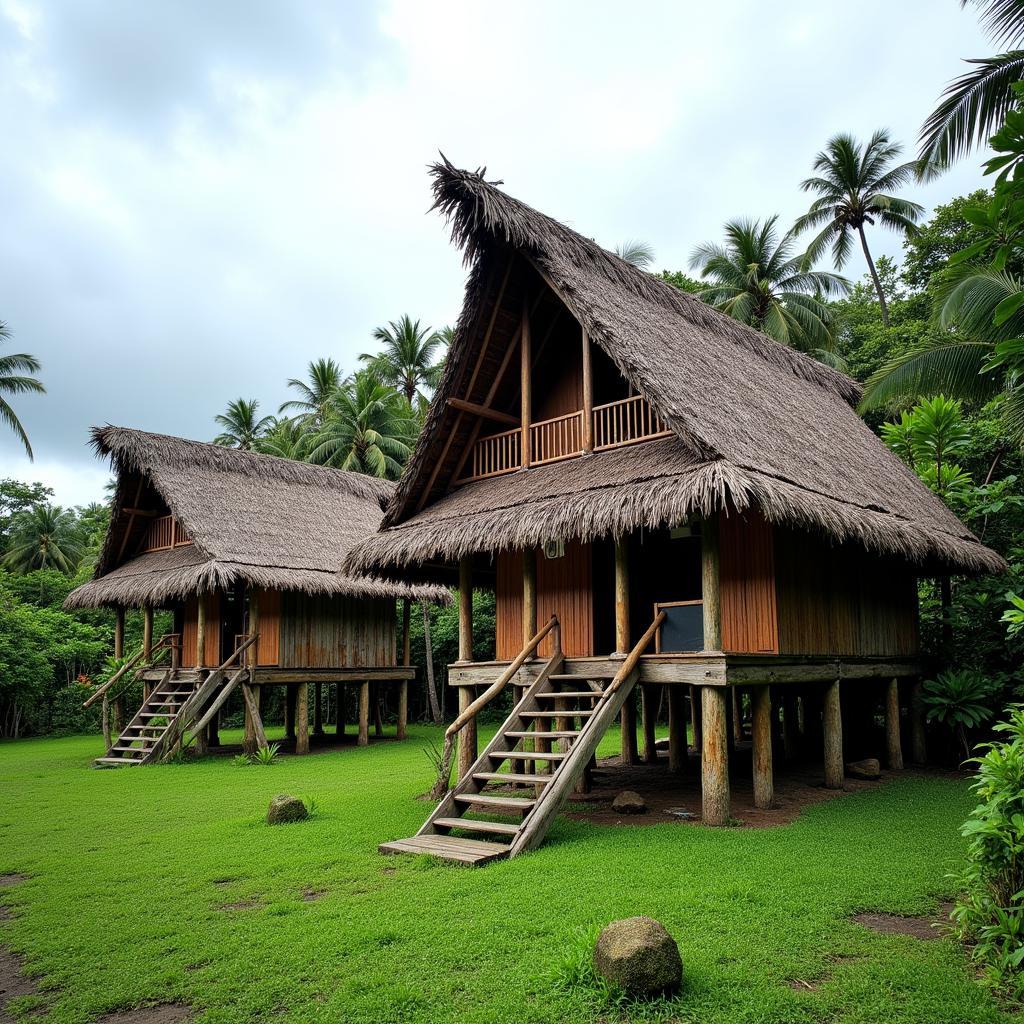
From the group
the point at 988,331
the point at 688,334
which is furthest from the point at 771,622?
the point at 988,331

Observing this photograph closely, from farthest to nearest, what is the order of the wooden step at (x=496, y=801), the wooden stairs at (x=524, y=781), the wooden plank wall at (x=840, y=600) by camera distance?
the wooden plank wall at (x=840, y=600) < the wooden step at (x=496, y=801) < the wooden stairs at (x=524, y=781)

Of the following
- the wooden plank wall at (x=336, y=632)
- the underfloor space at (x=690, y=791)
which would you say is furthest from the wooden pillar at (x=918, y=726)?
the wooden plank wall at (x=336, y=632)

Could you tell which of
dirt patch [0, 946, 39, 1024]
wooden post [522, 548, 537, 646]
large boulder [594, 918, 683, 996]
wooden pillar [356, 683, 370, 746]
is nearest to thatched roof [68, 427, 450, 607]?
wooden pillar [356, 683, 370, 746]

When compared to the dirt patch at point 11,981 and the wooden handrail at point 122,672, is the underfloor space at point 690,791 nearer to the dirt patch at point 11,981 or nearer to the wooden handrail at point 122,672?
the dirt patch at point 11,981

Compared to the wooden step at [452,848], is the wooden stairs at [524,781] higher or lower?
higher

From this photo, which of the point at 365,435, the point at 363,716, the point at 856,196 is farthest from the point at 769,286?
the point at 363,716

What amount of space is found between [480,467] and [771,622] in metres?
4.41

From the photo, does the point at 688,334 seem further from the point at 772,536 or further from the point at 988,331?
the point at 988,331

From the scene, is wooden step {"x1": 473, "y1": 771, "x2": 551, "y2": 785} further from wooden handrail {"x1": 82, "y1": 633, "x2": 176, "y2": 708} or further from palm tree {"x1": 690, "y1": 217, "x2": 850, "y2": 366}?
palm tree {"x1": 690, "y1": 217, "x2": 850, "y2": 366}

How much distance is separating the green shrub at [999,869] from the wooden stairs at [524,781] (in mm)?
3433

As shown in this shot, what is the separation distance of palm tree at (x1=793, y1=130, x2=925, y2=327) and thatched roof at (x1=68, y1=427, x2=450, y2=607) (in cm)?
1646

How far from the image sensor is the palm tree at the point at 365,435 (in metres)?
29.7

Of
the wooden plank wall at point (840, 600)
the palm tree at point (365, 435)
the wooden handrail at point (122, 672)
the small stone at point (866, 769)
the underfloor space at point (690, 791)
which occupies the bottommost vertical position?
the underfloor space at point (690, 791)

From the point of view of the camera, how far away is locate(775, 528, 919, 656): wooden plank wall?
30.6 feet
